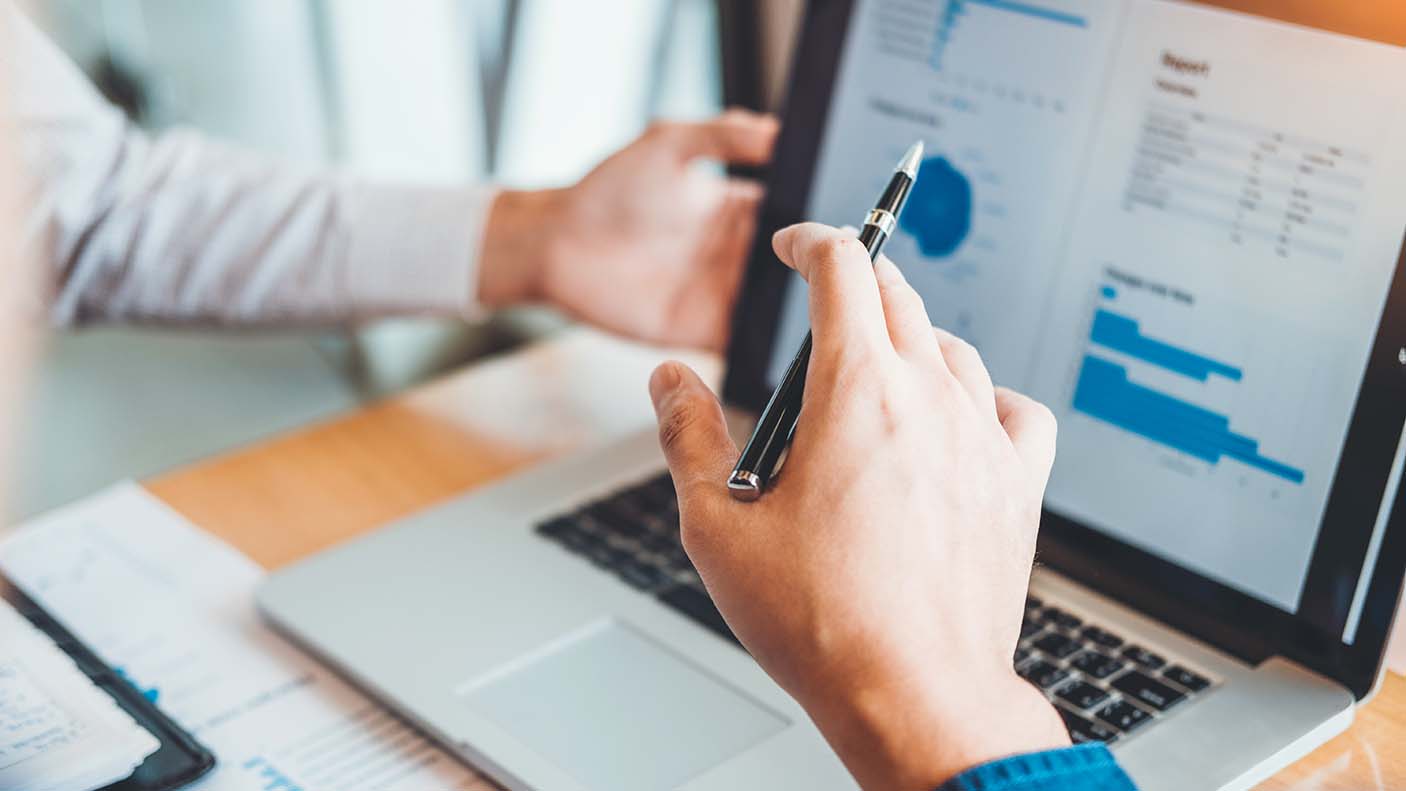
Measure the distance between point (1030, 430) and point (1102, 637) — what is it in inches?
7.3

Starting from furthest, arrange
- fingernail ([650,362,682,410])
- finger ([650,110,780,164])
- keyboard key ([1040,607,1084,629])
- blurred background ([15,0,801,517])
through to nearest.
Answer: blurred background ([15,0,801,517]) → finger ([650,110,780,164]) → keyboard key ([1040,607,1084,629]) → fingernail ([650,362,682,410])

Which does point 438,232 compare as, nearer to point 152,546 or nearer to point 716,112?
point 152,546

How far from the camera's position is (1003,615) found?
0.48 meters

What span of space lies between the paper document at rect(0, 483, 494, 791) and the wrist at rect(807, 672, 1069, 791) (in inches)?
9.3

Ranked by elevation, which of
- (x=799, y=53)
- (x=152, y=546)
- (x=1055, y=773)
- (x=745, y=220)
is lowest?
(x=152, y=546)

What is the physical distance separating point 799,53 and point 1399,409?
43 centimetres

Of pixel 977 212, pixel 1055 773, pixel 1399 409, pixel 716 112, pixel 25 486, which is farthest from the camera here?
pixel 25 486

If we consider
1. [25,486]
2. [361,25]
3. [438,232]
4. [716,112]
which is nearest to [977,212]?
[438,232]

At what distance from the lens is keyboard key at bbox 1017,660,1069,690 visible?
620 millimetres

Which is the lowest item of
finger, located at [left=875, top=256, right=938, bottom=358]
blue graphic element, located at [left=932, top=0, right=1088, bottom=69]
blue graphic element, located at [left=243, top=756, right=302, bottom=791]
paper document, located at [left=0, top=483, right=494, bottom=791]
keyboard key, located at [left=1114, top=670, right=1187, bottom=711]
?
blue graphic element, located at [left=243, top=756, right=302, bottom=791]

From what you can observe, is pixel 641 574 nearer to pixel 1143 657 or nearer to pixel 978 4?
pixel 1143 657

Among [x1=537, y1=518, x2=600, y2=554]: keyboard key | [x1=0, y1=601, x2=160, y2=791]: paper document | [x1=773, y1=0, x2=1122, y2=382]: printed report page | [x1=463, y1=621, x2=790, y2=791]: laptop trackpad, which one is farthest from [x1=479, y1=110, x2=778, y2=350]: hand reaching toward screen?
[x1=0, y1=601, x2=160, y2=791]: paper document

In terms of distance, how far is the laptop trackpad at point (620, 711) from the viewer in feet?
1.97

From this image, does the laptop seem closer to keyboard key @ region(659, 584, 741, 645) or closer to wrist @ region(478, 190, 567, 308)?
keyboard key @ region(659, 584, 741, 645)
